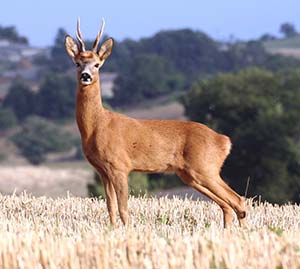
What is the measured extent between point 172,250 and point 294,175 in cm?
4703

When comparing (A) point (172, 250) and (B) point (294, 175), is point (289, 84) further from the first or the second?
(A) point (172, 250)

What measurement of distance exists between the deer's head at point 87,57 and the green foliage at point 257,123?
35.5 meters

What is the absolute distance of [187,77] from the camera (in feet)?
418

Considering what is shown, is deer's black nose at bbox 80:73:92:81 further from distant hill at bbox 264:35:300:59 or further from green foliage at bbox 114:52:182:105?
distant hill at bbox 264:35:300:59

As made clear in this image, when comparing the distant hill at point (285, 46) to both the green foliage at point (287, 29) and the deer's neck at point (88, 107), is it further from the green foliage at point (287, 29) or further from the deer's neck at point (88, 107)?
the deer's neck at point (88, 107)

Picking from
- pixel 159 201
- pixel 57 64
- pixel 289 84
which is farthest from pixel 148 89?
pixel 159 201

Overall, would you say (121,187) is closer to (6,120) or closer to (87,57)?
(87,57)

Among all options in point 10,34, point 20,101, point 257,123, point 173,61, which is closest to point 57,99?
point 20,101

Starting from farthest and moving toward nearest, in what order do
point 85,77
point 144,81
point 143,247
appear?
point 144,81, point 85,77, point 143,247

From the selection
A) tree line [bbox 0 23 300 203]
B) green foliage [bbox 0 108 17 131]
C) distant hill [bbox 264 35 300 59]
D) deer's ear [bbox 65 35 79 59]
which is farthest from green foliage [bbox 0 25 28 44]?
deer's ear [bbox 65 35 79 59]

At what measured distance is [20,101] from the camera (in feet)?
377

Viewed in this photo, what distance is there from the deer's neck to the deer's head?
18 centimetres

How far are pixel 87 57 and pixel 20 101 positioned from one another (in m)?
103

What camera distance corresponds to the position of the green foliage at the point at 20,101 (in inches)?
4508
